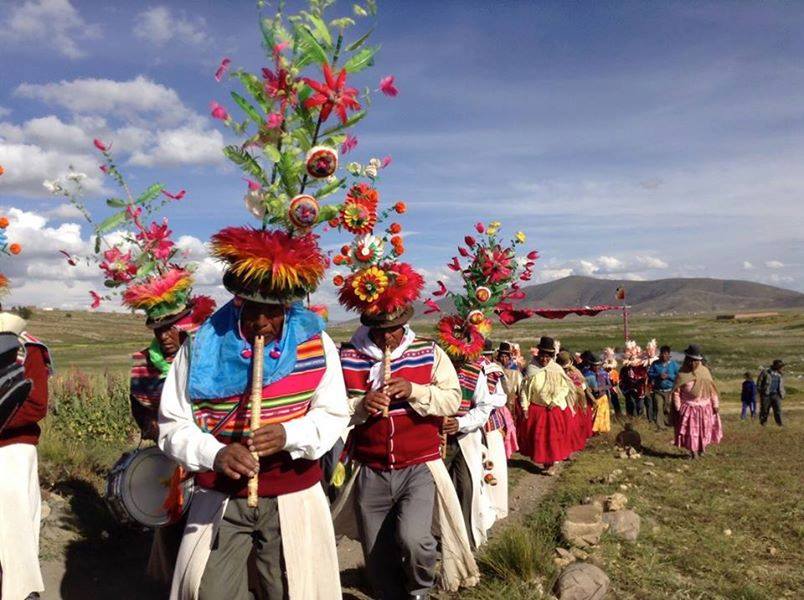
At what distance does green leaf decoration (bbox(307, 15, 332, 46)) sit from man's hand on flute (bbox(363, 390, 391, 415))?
2.34 metres

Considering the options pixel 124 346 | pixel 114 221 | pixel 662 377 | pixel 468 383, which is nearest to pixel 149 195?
pixel 114 221

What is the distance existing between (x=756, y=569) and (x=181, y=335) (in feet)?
20.2

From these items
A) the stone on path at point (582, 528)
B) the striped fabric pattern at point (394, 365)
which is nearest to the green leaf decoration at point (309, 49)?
the striped fabric pattern at point (394, 365)

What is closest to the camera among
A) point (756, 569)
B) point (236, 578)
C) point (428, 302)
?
point (236, 578)

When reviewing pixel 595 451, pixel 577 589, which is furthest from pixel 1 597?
pixel 595 451

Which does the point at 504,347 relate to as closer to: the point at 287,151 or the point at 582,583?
the point at 582,583

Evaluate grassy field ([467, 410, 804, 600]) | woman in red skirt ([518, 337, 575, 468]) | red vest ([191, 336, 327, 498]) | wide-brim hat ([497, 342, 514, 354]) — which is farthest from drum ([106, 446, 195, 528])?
woman in red skirt ([518, 337, 575, 468])

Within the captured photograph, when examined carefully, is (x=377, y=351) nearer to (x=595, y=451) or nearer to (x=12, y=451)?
(x=12, y=451)

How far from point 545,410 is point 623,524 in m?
4.57

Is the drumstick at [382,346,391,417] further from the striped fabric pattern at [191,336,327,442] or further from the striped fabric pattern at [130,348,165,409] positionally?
the striped fabric pattern at [130,348,165,409]

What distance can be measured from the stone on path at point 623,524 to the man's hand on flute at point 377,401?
4142 mm

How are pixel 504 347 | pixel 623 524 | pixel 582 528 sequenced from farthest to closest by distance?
pixel 504 347
pixel 623 524
pixel 582 528

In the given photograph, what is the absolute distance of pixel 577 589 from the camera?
223 inches

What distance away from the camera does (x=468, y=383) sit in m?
6.92
